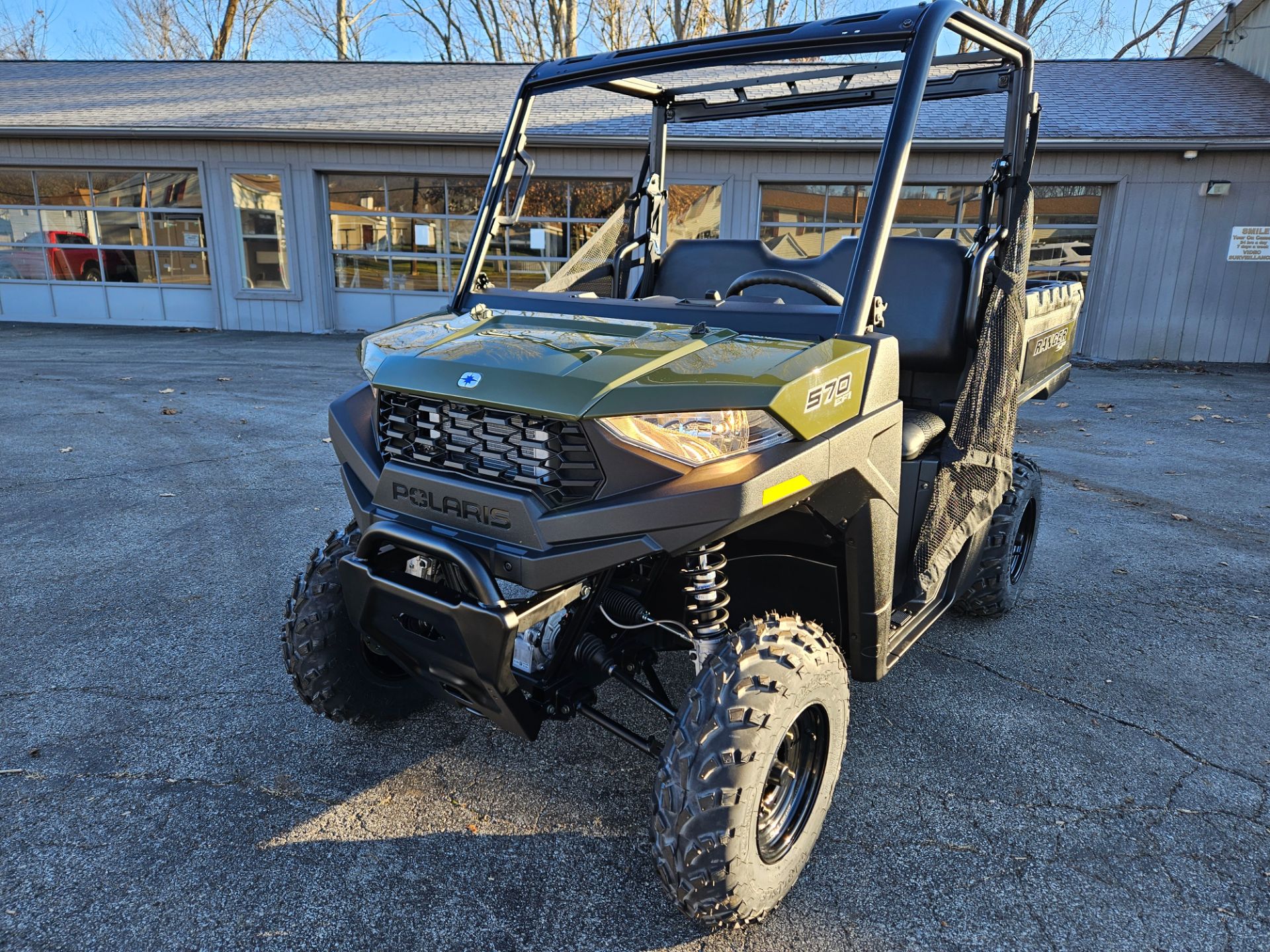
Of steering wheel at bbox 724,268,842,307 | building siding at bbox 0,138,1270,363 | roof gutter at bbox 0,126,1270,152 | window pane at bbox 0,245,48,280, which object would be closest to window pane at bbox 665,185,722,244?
building siding at bbox 0,138,1270,363

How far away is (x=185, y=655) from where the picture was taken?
11.4ft

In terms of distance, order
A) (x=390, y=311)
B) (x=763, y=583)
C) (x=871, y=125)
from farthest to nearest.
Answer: (x=390, y=311)
(x=871, y=125)
(x=763, y=583)

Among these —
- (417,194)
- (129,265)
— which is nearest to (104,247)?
(129,265)

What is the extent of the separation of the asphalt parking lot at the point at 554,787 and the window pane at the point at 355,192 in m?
11.0

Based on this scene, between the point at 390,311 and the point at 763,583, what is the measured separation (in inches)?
531

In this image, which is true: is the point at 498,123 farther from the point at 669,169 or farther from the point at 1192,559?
the point at 1192,559

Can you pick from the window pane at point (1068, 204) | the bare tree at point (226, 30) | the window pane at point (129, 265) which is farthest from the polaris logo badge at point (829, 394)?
the bare tree at point (226, 30)

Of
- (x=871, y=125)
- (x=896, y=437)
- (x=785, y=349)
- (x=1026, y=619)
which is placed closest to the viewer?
(x=785, y=349)

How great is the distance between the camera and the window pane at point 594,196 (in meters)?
14.1

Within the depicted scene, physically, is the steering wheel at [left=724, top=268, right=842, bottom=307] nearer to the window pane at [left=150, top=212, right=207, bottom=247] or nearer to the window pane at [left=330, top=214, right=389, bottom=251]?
the window pane at [left=330, top=214, right=389, bottom=251]

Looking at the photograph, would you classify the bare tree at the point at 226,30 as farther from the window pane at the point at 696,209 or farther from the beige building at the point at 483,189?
the window pane at the point at 696,209

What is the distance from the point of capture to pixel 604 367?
6.81 feet

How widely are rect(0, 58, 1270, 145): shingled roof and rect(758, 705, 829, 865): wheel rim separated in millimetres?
10924

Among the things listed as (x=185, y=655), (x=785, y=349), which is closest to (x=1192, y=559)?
(x=785, y=349)
